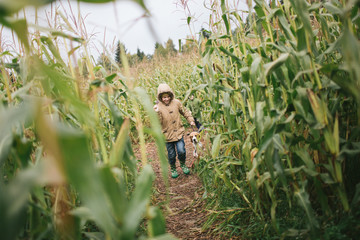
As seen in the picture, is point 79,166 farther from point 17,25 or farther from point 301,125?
point 301,125

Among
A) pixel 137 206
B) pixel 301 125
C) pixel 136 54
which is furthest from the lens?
pixel 136 54

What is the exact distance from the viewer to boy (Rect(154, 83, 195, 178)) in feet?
11.5

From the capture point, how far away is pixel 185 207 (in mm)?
2334

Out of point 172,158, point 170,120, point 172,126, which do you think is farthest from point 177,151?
point 170,120

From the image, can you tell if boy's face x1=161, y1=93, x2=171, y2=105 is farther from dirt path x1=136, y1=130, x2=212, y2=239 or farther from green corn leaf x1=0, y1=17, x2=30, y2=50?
green corn leaf x1=0, y1=17, x2=30, y2=50

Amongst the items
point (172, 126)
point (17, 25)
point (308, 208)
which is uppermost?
point (17, 25)

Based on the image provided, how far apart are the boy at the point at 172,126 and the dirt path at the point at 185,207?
251 mm

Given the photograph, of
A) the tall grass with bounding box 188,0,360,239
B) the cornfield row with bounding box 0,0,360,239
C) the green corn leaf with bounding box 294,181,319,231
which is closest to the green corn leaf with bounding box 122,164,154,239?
the cornfield row with bounding box 0,0,360,239

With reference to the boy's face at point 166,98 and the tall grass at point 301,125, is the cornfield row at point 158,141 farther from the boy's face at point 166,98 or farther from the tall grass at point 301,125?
the boy's face at point 166,98

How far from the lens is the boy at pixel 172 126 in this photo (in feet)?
11.5

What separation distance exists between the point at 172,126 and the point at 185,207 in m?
1.50

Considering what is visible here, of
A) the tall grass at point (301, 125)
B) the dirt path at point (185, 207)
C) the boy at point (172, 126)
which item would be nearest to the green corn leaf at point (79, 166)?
the tall grass at point (301, 125)

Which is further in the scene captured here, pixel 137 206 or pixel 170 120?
pixel 170 120

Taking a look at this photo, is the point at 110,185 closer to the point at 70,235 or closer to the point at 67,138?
the point at 67,138
